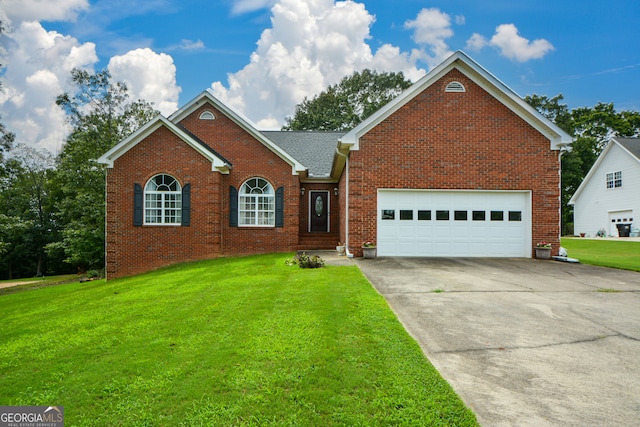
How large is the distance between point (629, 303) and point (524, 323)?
110 inches

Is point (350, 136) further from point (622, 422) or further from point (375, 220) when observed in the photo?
point (622, 422)

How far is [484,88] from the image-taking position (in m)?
11.6

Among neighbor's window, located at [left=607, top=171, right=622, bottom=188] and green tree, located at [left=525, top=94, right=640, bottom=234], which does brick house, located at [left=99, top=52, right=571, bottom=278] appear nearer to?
neighbor's window, located at [left=607, top=171, right=622, bottom=188]

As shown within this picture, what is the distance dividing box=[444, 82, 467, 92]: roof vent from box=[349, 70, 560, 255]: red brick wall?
0.43 feet

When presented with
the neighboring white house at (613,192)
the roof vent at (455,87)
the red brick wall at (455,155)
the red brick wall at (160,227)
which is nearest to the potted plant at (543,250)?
the red brick wall at (455,155)

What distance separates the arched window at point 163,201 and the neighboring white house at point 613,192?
2828 cm

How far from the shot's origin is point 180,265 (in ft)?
41.2

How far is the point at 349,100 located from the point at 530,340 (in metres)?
36.8

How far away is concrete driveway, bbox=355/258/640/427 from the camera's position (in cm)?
277

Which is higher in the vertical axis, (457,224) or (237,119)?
(237,119)

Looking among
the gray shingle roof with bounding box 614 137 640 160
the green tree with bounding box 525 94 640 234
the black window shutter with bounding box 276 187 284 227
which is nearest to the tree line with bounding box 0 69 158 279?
the black window shutter with bounding box 276 187 284 227

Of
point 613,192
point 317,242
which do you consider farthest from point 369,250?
point 613,192

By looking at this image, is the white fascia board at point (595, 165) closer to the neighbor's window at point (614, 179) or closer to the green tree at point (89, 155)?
the neighbor's window at point (614, 179)

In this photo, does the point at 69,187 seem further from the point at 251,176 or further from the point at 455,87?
the point at 455,87
